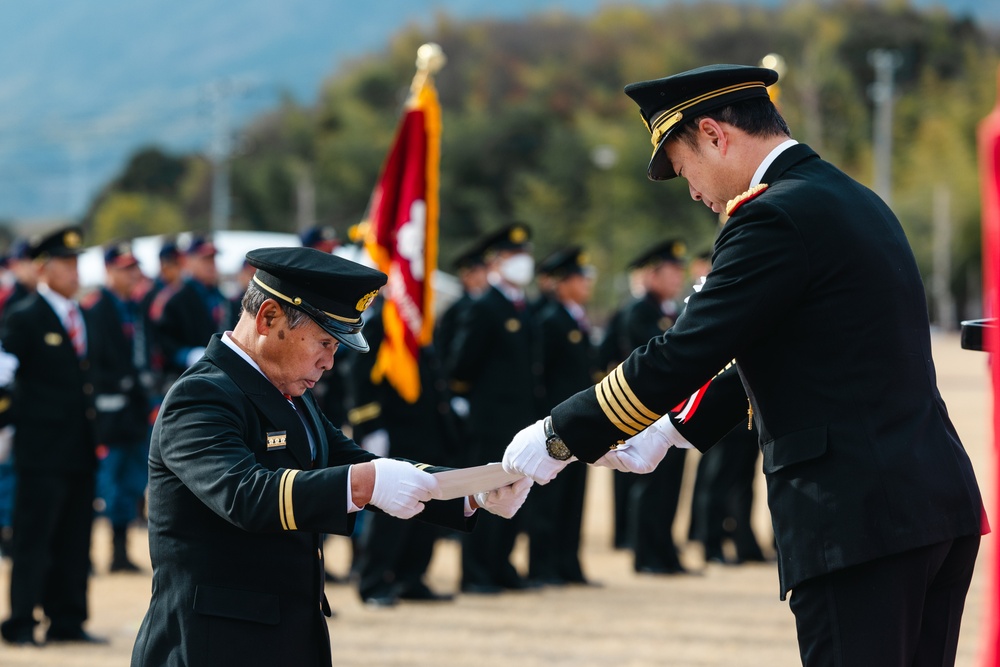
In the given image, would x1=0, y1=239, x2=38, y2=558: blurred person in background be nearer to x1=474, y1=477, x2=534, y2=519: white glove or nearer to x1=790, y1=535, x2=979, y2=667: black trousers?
x1=474, y1=477, x2=534, y2=519: white glove

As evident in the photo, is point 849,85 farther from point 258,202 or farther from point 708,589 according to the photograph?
point 708,589

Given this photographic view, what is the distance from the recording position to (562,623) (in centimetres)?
788

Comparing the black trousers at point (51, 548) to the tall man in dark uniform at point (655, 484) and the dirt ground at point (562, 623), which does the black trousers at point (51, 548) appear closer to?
the dirt ground at point (562, 623)

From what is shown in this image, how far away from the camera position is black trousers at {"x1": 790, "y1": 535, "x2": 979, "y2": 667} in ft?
10.1

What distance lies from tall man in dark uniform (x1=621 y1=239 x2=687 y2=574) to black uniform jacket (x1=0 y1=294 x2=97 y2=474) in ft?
13.1

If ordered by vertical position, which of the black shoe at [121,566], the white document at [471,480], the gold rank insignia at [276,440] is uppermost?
the gold rank insignia at [276,440]

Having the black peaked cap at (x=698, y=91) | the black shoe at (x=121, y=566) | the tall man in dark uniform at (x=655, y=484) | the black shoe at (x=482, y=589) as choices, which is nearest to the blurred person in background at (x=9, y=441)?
the black shoe at (x=121, y=566)

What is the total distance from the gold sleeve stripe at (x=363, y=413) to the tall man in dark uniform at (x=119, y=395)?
1.69 m

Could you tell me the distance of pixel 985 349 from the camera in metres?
3.32

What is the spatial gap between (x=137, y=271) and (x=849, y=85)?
54.9 m

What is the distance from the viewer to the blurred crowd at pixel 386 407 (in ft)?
23.8

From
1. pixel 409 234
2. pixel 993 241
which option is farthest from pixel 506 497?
pixel 409 234

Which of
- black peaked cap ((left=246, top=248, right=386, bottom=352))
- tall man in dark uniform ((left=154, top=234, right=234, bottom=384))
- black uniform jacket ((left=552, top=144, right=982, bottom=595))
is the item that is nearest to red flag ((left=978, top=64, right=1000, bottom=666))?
black uniform jacket ((left=552, top=144, right=982, bottom=595))

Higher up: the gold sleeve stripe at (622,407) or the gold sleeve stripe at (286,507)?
the gold sleeve stripe at (622,407)
